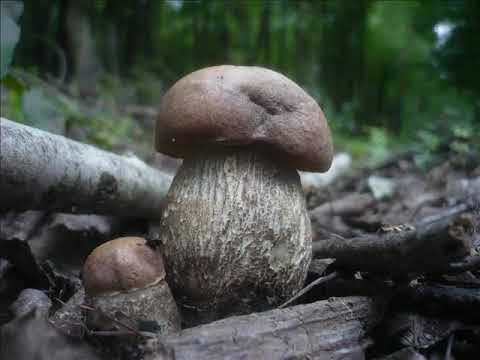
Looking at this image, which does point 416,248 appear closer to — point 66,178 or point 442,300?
point 442,300

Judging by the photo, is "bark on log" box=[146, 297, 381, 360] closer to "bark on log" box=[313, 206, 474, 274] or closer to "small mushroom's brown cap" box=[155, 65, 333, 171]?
"bark on log" box=[313, 206, 474, 274]

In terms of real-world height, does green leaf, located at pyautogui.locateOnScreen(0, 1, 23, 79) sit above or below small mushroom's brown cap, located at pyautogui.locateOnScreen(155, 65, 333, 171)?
above

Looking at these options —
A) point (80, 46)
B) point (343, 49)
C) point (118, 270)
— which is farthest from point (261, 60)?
point (118, 270)

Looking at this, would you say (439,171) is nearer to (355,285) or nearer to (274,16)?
(355,285)

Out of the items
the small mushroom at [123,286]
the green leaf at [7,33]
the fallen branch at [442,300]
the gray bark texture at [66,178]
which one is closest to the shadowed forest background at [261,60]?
the green leaf at [7,33]

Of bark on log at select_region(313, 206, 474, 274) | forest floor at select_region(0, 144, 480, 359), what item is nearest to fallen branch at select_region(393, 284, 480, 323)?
forest floor at select_region(0, 144, 480, 359)

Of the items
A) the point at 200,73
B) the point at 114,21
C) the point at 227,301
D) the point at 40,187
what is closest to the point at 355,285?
the point at 227,301
